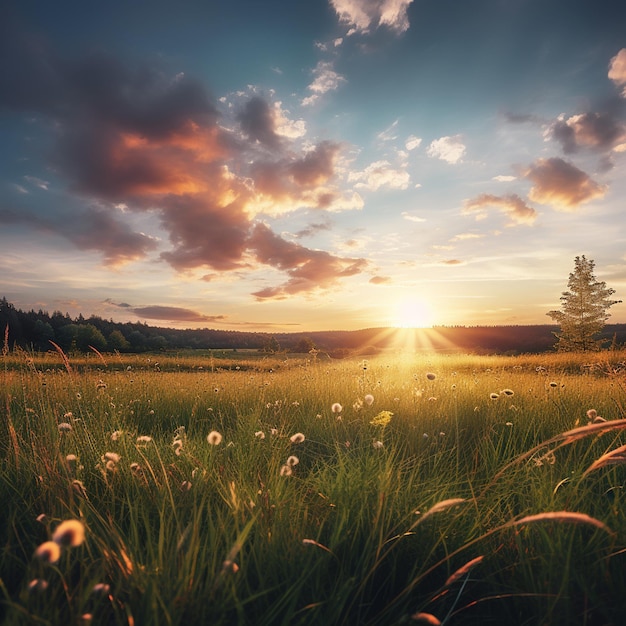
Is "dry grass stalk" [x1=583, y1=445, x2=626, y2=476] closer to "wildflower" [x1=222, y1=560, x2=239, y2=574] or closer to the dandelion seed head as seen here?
"wildflower" [x1=222, y1=560, x2=239, y2=574]

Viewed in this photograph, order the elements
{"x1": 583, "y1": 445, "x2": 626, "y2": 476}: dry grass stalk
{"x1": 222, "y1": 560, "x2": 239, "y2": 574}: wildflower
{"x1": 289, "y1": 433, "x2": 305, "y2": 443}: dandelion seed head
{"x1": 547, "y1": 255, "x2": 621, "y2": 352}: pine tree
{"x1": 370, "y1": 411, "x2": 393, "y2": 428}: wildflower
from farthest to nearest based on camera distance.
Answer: {"x1": 547, "y1": 255, "x2": 621, "y2": 352}: pine tree, {"x1": 370, "y1": 411, "x2": 393, "y2": 428}: wildflower, {"x1": 289, "y1": 433, "x2": 305, "y2": 443}: dandelion seed head, {"x1": 583, "y1": 445, "x2": 626, "y2": 476}: dry grass stalk, {"x1": 222, "y1": 560, "x2": 239, "y2": 574}: wildflower

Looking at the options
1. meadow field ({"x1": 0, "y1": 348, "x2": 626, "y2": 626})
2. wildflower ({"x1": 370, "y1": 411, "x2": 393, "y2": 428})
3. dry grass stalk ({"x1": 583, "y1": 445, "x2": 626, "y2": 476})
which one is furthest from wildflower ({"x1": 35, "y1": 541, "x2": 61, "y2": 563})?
wildflower ({"x1": 370, "y1": 411, "x2": 393, "y2": 428})

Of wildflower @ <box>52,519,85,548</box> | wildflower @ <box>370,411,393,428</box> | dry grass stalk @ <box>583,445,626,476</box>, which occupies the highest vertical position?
dry grass stalk @ <box>583,445,626,476</box>

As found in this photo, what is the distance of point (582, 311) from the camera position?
3944cm

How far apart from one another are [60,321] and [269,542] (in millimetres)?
55089

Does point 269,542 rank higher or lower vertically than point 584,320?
lower

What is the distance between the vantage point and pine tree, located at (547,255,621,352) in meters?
38.2

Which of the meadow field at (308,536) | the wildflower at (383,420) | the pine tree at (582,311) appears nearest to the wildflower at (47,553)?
the meadow field at (308,536)

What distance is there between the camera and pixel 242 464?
11.3 ft

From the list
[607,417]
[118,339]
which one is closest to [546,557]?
[607,417]

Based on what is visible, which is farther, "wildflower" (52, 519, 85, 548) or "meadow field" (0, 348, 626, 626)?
"meadow field" (0, 348, 626, 626)

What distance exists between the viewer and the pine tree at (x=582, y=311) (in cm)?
3819

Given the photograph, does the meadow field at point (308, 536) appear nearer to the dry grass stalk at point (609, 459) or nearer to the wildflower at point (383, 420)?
the dry grass stalk at point (609, 459)

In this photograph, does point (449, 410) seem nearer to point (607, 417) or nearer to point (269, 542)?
point (607, 417)
